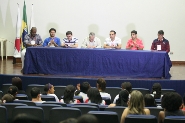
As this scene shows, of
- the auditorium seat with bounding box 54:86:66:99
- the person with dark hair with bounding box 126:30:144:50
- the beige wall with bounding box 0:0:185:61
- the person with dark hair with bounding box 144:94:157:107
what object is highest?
the beige wall with bounding box 0:0:185:61

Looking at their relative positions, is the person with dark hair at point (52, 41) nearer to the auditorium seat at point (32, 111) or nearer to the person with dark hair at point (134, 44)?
the person with dark hair at point (134, 44)

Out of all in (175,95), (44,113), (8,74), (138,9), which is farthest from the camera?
(138,9)

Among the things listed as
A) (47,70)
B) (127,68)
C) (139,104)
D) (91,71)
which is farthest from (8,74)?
(139,104)

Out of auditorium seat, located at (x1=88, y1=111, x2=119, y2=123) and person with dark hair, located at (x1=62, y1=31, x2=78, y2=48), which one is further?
person with dark hair, located at (x1=62, y1=31, x2=78, y2=48)

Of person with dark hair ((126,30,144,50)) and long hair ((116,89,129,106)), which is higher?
person with dark hair ((126,30,144,50))

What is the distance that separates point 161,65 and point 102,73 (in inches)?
58.6

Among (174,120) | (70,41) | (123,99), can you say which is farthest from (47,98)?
(70,41)

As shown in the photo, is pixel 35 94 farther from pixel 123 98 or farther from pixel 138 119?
pixel 138 119

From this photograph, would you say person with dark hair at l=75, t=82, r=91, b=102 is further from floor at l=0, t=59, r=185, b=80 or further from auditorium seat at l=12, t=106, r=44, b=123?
floor at l=0, t=59, r=185, b=80

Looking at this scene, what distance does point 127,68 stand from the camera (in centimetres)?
958

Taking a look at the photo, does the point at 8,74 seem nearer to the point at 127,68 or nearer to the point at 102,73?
the point at 102,73

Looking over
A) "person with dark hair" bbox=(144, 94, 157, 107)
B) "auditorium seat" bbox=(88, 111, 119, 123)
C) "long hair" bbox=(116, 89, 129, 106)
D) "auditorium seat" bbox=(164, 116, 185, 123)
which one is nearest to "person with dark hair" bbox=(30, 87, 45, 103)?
"long hair" bbox=(116, 89, 129, 106)

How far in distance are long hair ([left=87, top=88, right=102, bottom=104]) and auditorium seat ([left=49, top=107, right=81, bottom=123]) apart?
3.58ft

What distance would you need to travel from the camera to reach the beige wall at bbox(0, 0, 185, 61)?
41.8 feet
